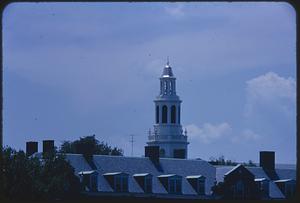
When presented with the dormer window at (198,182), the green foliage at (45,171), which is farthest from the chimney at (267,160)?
the green foliage at (45,171)

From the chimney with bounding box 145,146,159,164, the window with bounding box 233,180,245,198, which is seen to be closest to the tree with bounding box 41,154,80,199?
the chimney with bounding box 145,146,159,164

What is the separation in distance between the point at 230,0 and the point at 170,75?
237 ft

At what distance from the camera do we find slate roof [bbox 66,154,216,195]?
42656 millimetres

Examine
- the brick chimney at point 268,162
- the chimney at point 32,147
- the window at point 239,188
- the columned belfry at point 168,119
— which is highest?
the columned belfry at point 168,119

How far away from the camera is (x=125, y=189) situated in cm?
4253

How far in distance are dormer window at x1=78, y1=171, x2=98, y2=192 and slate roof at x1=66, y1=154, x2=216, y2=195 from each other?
0.19m

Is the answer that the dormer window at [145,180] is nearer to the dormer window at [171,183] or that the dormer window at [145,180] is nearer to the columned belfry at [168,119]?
the dormer window at [171,183]

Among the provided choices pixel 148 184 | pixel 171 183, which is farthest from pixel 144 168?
pixel 171 183

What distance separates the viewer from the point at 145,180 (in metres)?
43.2

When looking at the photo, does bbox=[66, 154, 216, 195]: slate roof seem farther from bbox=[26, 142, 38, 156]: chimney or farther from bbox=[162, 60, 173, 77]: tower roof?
bbox=[162, 60, 173, 77]: tower roof

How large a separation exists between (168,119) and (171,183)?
3383 cm

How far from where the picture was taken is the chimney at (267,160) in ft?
148

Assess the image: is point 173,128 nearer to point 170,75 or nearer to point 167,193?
point 170,75

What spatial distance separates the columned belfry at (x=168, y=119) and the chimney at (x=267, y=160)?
28530 mm
